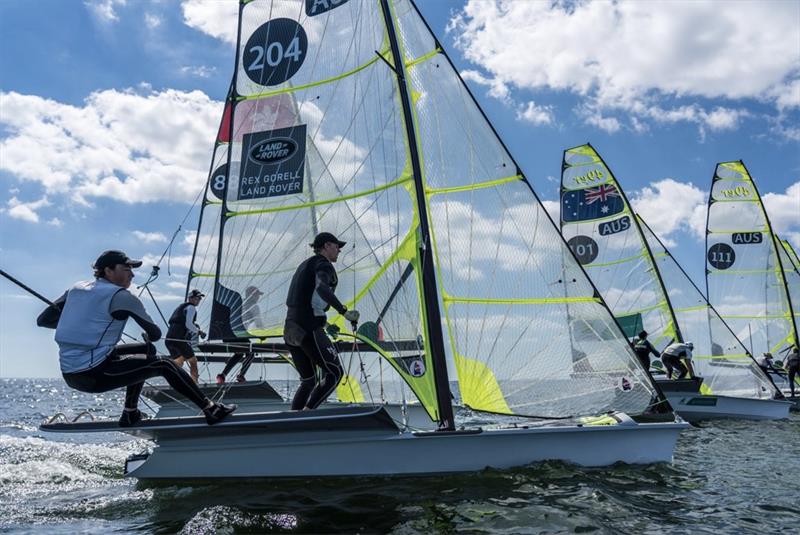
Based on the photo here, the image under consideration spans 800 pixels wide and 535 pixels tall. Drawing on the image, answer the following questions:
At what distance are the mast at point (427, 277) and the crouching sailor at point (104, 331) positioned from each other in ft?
9.35

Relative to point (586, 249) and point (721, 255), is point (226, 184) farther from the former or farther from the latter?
point (721, 255)

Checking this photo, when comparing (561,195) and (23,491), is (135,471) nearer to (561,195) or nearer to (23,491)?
(23,491)

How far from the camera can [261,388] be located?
1148cm

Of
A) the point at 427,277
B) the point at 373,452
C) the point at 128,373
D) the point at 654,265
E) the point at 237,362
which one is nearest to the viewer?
the point at 128,373

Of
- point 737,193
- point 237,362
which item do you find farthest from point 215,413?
point 737,193

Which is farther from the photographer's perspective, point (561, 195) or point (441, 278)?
point (561, 195)

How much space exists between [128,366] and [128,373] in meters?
0.07

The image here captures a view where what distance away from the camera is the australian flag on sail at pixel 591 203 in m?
20.0

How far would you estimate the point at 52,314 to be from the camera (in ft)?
21.4

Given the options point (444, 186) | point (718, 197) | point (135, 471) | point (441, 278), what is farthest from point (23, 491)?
point (718, 197)

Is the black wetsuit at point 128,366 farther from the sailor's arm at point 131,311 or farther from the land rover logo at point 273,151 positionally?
the land rover logo at point 273,151

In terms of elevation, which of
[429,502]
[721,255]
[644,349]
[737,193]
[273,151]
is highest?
[737,193]

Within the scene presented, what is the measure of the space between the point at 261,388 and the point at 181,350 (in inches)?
61.1

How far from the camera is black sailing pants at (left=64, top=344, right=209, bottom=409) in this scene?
6199 millimetres
